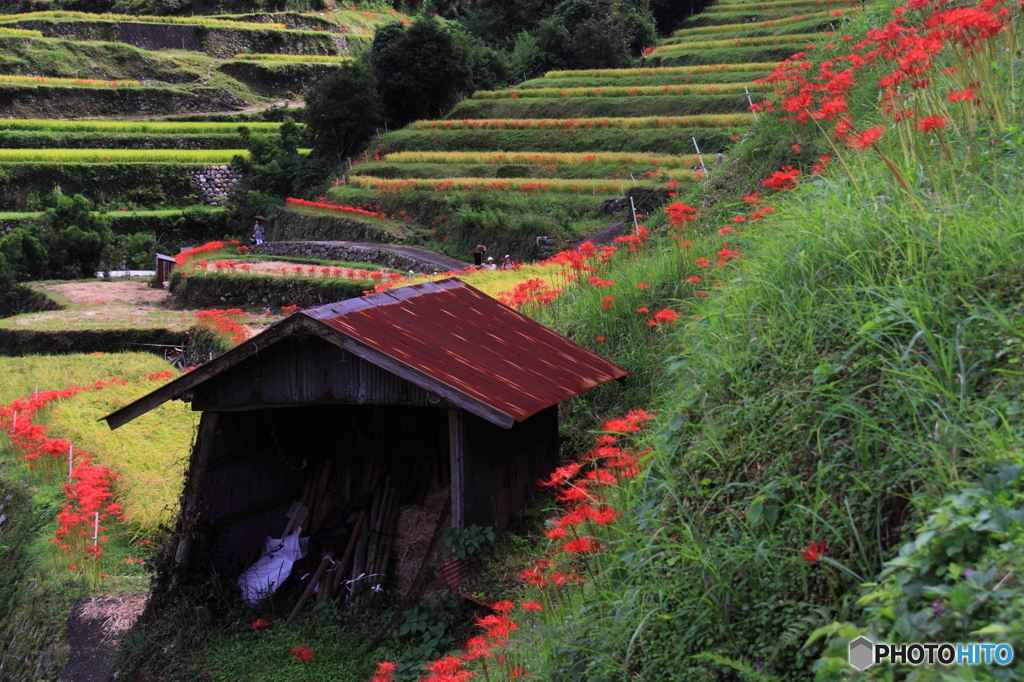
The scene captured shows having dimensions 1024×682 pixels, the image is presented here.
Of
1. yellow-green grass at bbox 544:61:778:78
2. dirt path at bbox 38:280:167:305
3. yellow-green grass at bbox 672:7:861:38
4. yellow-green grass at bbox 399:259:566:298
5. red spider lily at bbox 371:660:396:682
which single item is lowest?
dirt path at bbox 38:280:167:305

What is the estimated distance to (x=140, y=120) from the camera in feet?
157

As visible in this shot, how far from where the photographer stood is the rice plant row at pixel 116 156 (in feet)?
124

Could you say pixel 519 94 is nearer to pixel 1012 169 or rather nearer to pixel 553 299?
pixel 553 299

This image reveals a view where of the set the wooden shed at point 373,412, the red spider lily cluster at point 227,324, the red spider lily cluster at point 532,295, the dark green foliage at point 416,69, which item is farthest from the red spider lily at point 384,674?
the dark green foliage at point 416,69

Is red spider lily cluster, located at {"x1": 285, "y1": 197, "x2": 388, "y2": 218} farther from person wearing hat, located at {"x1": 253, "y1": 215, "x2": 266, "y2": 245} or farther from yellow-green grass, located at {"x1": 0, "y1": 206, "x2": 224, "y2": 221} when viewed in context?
yellow-green grass, located at {"x1": 0, "y1": 206, "x2": 224, "y2": 221}

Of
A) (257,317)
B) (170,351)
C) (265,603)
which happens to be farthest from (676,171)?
(265,603)

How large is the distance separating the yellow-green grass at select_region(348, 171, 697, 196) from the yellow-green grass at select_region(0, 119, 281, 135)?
1857 cm

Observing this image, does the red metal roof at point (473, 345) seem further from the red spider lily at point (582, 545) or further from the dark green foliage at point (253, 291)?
the dark green foliage at point (253, 291)

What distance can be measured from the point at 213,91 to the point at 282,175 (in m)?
19.3

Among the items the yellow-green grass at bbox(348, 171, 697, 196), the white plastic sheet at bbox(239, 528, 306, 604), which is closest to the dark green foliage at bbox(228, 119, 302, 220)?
the yellow-green grass at bbox(348, 171, 697, 196)

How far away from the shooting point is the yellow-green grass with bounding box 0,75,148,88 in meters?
45.6

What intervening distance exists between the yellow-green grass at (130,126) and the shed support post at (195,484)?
137ft

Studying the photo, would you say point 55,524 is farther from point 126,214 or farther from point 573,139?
point 126,214

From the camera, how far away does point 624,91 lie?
118 ft
